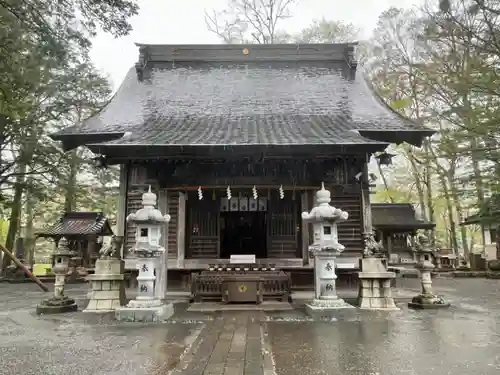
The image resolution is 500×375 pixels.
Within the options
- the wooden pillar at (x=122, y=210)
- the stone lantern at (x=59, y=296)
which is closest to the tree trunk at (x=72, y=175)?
the wooden pillar at (x=122, y=210)

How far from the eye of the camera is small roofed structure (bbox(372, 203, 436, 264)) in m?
22.7

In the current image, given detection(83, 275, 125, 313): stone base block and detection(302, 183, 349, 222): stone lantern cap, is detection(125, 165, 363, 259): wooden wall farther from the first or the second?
detection(302, 183, 349, 222): stone lantern cap

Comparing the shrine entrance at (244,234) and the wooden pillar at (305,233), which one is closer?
the wooden pillar at (305,233)

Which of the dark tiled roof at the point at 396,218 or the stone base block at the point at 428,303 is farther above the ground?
the dark tiled roof at the point at 396,218

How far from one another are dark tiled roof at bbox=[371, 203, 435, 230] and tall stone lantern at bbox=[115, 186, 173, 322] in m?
17.2

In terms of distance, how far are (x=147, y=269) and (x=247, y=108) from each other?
24.7ft

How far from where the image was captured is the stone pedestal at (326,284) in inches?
319

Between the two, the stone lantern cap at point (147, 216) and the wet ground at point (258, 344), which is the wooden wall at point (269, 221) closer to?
the stone lantern cap at point (147, 216)

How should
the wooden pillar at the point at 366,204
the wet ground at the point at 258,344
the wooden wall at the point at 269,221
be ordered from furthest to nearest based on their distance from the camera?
the wooden wall at the point at 269,221, the wooden pillar at the point at 366,204, the wet ground at the point at 258,344

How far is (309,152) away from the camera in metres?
10.4

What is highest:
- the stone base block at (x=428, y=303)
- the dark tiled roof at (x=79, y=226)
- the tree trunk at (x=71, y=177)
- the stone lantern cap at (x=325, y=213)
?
the tree trunk at (x=71, y=177)

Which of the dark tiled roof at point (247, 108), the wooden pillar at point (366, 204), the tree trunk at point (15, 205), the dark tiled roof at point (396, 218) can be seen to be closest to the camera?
the dark tiled roof at point (247, 108)

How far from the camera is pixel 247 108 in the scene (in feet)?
44.7

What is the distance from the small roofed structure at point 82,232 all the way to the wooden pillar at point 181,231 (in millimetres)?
11698
